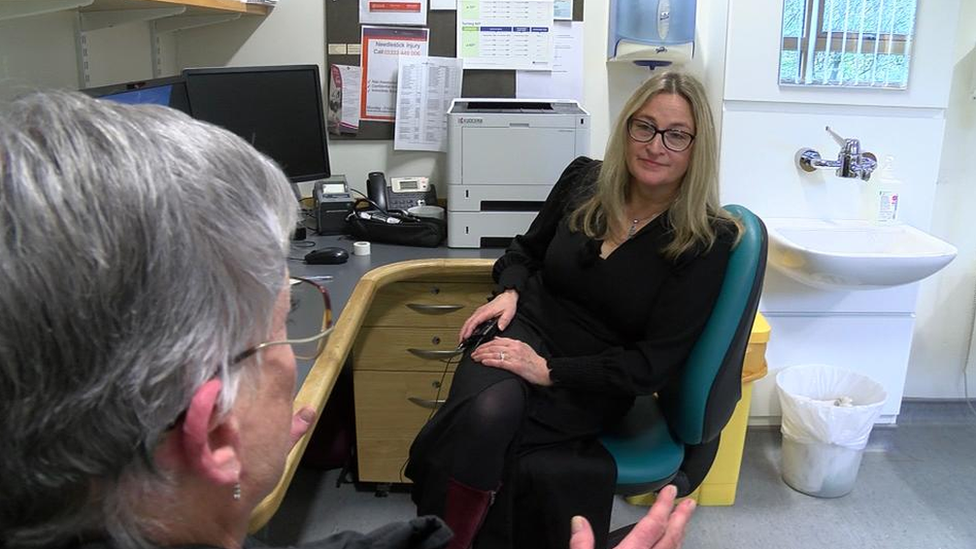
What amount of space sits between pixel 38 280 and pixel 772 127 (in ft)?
7.98

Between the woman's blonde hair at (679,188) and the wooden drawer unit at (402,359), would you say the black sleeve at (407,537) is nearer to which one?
the woman's blonde hair at (679,188)

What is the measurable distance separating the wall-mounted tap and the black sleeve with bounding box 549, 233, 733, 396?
979mm

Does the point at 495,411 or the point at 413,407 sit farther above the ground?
the point at 495,411

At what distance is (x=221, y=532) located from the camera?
720 mm

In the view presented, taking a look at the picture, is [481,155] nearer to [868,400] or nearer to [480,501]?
[480,501]

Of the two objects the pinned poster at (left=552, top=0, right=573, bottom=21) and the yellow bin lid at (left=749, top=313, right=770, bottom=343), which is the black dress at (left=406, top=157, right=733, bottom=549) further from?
the pinned poster at (left=552, top=0, right=573, bottom=21)

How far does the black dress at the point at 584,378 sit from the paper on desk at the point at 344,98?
111cm

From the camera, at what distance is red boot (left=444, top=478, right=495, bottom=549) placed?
172 cm

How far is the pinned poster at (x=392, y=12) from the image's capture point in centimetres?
266

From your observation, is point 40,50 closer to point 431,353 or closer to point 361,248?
point 361,248

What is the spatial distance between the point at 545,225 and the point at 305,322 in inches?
37.7

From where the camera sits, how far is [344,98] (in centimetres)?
274

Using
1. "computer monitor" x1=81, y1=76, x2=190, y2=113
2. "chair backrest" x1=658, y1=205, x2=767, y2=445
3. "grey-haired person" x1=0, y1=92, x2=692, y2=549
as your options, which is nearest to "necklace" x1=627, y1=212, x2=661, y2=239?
"chair backrest" x1=658, y1=205, x2=767, y2=445

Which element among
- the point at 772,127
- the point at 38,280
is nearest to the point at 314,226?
the point at 772,127
